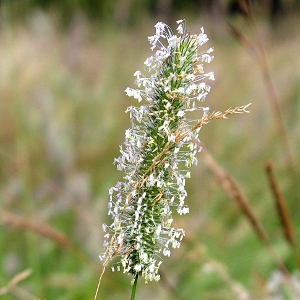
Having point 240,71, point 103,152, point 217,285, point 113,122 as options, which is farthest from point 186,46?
point 240,71

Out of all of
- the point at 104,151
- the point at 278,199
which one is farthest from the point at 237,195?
the point at 104,151

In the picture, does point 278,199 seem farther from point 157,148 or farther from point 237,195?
point 157,148

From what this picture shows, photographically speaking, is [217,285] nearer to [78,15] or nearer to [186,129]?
[186,129]

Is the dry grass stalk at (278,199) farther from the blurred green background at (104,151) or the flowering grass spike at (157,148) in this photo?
the flowering grass spike at (157,148)

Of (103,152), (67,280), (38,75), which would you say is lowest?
(67,280)

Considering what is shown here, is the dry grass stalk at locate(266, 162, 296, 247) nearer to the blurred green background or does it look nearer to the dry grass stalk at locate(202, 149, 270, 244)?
the dry grass stalk at locate(202, 149, 270, 244)
